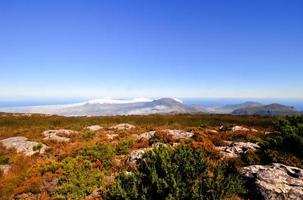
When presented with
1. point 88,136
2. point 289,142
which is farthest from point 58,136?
point 289,142

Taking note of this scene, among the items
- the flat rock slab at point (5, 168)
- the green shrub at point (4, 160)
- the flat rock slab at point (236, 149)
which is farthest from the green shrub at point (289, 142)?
the green shrub at point (4, 160)

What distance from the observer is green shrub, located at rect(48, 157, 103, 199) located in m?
10.8

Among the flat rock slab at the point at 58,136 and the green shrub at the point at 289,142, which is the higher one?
the green shrub at the point at 289,142

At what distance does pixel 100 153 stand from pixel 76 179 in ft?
10.3

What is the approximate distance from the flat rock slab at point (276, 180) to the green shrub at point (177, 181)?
62 centimetres

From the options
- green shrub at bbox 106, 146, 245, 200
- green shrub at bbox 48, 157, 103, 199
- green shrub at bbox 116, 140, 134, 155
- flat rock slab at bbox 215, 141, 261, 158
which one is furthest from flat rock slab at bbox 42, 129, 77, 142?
flat rock slab at bbox 215, 141, 261, 158

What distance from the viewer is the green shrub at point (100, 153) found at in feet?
46.8

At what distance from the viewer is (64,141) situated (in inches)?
810

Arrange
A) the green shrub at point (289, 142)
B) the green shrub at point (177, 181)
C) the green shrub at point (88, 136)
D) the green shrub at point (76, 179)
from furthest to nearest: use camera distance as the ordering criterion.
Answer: the green shrub at point (88, 136) → the green shrub at point (289, 142) → the green shrub at point (76, 179) → the green shrub at point (177, 181)

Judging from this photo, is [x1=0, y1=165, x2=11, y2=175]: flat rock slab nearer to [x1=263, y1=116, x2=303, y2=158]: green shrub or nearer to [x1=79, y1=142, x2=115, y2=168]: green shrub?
[x1=79, y1=142, x2=115, y2=168]: green shrub

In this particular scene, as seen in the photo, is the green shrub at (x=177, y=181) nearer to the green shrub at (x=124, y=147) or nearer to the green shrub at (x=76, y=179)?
the green shrub at (x=76, y=179)

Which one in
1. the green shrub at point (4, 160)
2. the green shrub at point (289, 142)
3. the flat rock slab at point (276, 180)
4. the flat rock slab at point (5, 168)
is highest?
the green shrub at point (289, 142)

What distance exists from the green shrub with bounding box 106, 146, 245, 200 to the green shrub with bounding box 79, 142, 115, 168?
423 centimetres

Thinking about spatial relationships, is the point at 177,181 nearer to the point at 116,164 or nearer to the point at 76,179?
the point at 76,179
